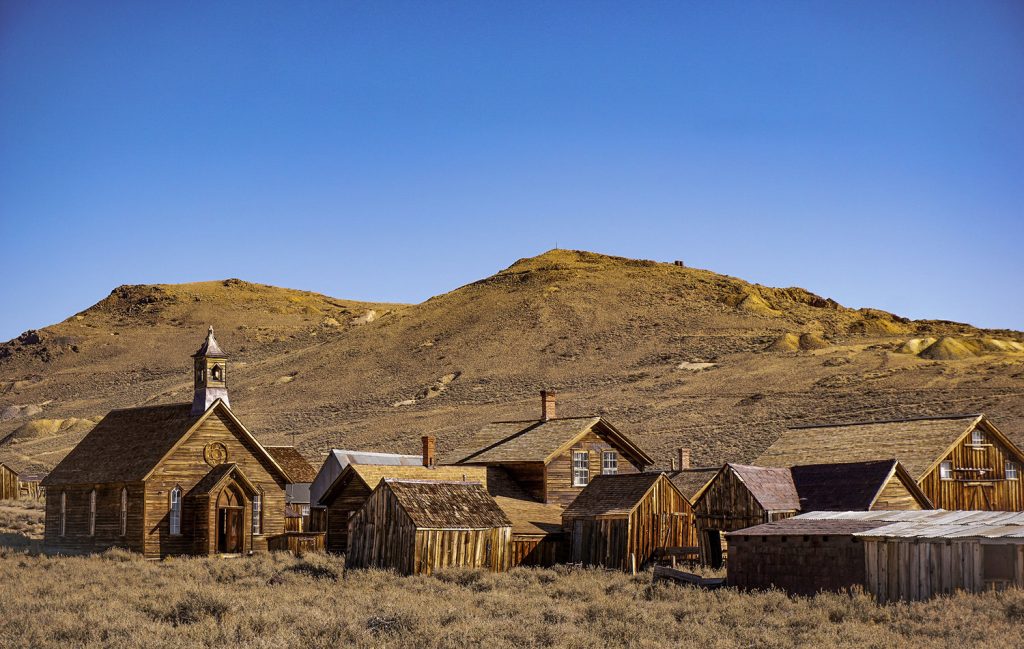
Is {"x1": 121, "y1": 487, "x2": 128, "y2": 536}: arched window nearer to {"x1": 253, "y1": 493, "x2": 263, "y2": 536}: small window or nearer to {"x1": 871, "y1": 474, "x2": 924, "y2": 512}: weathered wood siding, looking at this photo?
{"x1": 253, "y1": 493, "x2": 263, "y2": 536}: small window

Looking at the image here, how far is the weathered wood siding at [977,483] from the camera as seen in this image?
136ft

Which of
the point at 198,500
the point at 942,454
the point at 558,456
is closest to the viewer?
the point at 198,500

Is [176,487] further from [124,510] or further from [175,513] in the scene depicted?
[124,510]

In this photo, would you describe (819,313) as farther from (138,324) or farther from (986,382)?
(138,324)

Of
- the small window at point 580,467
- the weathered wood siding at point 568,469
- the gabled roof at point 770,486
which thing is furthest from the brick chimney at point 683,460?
the gabled roof at point 770,486

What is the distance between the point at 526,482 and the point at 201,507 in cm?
1135

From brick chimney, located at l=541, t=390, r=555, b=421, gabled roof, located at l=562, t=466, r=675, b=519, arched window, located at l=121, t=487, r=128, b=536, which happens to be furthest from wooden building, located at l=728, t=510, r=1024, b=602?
arched window, located at l=121, t=487, r=128, b=536

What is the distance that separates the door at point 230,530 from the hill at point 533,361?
30.5 m

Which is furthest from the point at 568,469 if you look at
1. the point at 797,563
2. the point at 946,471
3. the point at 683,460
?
the point at 797,563

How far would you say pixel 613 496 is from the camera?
118ft

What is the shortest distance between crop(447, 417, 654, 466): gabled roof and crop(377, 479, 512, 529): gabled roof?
26.8 ft

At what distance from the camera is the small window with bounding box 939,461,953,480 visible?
41.6 meters

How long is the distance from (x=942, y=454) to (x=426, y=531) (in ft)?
66.4

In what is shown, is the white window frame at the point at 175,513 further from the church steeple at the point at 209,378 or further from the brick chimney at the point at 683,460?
the brick chimney at the point at 683,460
